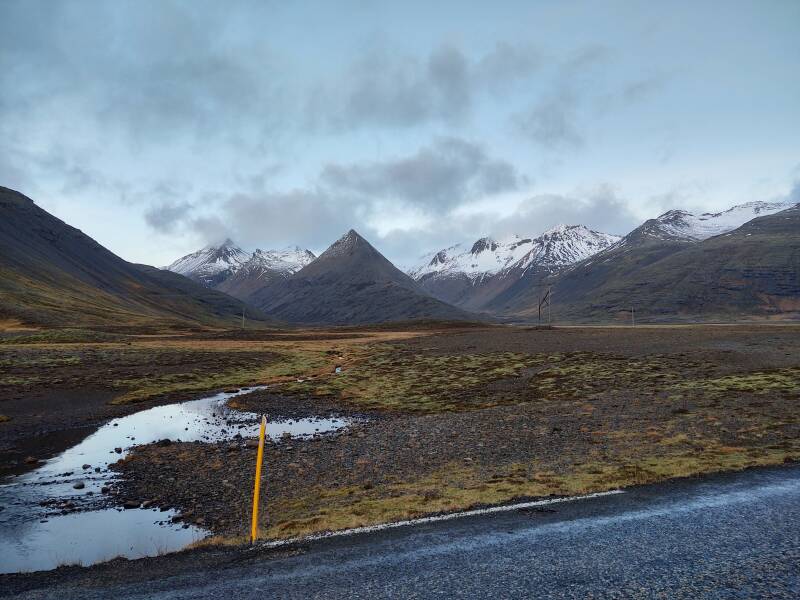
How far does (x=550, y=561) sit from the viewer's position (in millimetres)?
12125

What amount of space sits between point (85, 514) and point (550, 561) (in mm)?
17798

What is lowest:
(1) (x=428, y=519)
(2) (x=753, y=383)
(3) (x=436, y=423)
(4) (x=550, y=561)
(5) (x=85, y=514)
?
(5) (x=85, y=514)

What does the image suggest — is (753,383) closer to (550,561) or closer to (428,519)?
(428,519)

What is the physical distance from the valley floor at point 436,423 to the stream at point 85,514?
1223mm

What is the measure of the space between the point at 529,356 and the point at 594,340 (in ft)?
72.6

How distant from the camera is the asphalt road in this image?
428 inches

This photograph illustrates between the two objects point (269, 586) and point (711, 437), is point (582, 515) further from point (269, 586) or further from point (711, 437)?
point (711, 437)

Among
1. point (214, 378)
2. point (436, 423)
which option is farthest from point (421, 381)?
point (214, 378)

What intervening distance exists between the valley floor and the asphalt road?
2424 mm

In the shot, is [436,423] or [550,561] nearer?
[550,561]

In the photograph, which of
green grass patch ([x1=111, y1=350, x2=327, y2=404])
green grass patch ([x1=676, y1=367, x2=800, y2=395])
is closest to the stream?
green grass patch ([x1=111, y1=350, x2=327, y2=404])

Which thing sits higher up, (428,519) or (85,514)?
(428,519)

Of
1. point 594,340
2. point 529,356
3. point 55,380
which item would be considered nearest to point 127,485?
point 55,380

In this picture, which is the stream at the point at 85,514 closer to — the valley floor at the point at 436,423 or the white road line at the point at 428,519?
the valley floor at the point at 436,423
